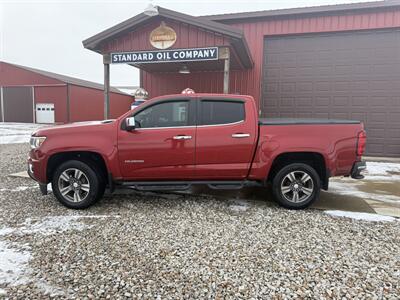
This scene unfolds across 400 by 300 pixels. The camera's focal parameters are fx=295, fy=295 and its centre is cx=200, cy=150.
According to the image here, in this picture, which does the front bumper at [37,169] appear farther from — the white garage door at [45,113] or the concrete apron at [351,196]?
the white garage door at [45,113]

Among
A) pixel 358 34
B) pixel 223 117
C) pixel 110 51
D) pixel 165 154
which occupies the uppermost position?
pixel 358 34

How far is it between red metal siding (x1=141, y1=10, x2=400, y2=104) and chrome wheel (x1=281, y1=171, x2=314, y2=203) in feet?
19.7

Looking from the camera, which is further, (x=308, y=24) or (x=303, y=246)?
(x=308, y=24)

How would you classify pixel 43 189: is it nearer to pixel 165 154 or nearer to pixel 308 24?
pixel 165 154

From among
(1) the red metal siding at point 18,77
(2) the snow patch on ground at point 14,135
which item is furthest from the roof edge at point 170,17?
(1) the red metal siding at point 18,77

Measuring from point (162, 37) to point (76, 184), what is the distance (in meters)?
4.76

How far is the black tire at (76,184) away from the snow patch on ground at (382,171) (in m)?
5.88

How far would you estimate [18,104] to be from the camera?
27172mm

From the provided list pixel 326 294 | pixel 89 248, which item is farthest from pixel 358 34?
pixel 89 248

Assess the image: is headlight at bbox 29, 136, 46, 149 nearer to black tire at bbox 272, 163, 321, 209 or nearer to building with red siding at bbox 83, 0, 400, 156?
black tire at bbox 272, 163, 321, 209

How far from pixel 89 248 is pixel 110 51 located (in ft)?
20.3

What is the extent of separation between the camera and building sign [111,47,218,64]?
24.2 feet

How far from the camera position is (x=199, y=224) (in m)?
3.94

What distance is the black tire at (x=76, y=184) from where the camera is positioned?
4422 millimetres
